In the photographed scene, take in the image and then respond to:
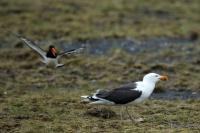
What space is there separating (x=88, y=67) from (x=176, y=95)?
14.7 feet

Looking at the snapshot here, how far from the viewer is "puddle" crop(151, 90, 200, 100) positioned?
17562 millimetres

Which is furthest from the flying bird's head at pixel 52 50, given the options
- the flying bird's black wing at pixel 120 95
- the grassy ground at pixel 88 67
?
the flying bird's black wing at pixel 120 95

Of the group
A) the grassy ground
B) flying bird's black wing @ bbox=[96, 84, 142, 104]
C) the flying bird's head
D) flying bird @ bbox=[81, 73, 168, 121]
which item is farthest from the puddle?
flying bird's black wing @ bbox=[96, 84, 142, 104]

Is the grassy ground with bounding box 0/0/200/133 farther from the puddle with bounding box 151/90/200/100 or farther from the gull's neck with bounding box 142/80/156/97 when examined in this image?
the gull's neck with bounding box 142/80/156/97

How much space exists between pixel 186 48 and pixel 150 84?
416 inches

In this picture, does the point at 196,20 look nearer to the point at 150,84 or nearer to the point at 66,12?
the point at 66,12

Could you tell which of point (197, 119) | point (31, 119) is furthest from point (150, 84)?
point (31, 119)

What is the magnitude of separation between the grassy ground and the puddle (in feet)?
0.97

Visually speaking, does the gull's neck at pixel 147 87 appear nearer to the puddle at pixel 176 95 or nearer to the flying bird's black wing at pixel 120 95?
the flying bird's black wing at pixel 120 95

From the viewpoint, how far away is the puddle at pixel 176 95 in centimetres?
1756

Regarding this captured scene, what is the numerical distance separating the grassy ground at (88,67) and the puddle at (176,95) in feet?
0.97

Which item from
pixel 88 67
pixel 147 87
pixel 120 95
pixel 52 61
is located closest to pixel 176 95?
pixel 52 61

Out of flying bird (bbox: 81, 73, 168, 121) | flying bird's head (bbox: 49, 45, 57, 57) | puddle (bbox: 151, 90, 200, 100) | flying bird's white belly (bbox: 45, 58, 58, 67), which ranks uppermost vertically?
flying bird's head (bbox: 49, 45, 57, 57)

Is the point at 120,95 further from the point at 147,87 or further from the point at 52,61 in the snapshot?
the point at 52,61
